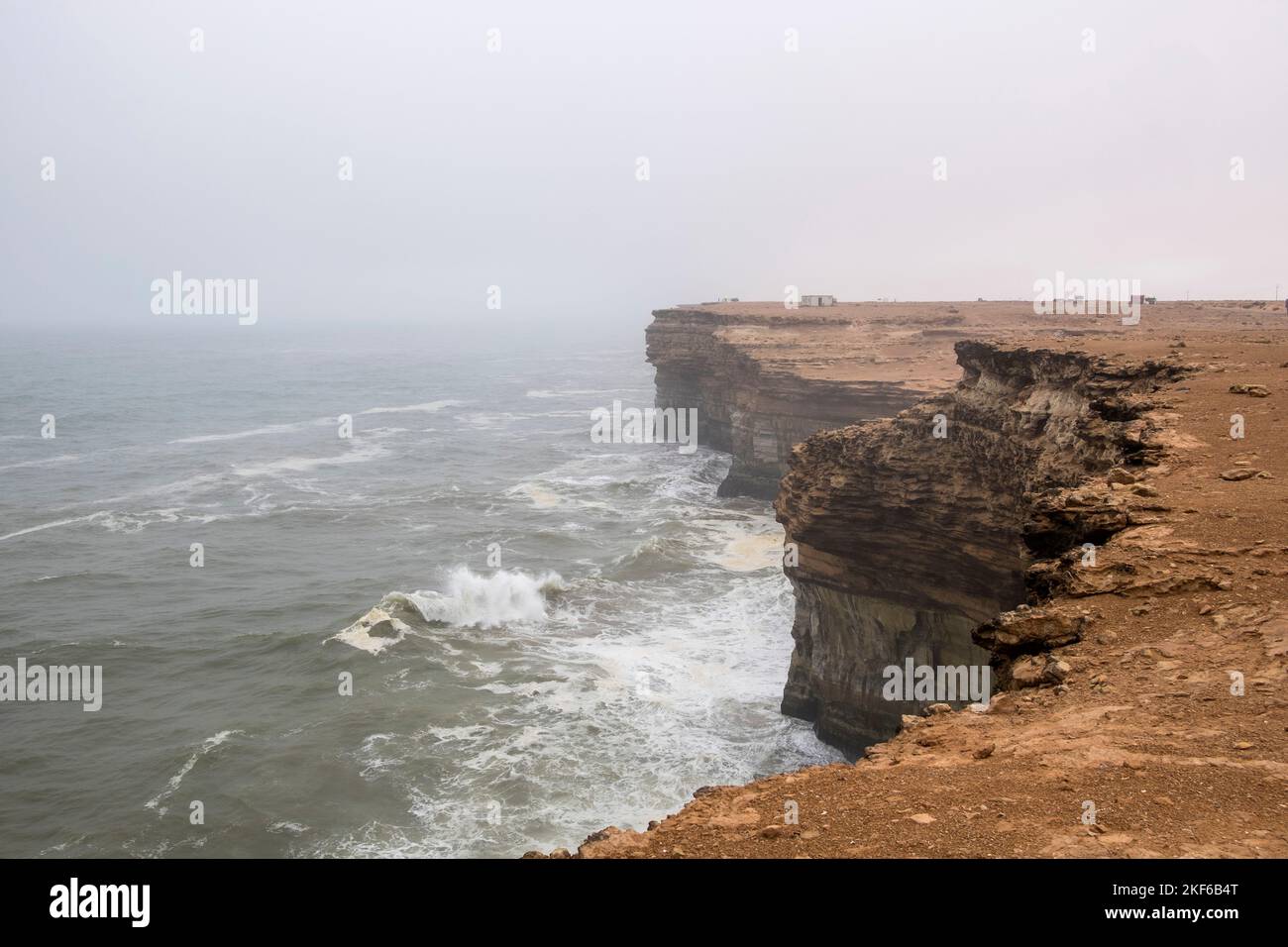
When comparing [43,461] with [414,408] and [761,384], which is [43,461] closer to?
[414,408]

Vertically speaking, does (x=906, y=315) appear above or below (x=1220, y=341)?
above

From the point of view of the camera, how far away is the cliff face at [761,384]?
147 feet

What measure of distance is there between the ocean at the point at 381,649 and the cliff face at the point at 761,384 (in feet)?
9.61

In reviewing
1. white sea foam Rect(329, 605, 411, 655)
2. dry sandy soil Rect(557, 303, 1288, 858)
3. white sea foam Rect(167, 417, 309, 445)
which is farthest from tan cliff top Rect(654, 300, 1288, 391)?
white sea foam Rect(167, 417, 309, 445)

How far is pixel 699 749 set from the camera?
77.7ft

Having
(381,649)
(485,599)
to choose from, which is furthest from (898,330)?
(381,649)

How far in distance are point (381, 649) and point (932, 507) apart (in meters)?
18.6

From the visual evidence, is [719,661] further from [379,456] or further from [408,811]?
[379,456]

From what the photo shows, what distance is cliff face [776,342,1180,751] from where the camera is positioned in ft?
57.2

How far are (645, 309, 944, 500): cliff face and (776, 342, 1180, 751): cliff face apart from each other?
28.0 ft

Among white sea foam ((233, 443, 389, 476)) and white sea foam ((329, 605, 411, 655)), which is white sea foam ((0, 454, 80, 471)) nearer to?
white sea foam ((233, 443, 389, 476))

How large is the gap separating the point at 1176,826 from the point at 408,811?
58.2ft
